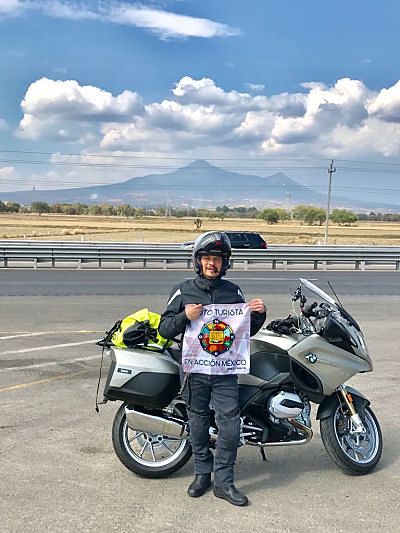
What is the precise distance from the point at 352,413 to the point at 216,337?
4.09 ft

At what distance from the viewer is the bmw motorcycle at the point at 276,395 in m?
4.09

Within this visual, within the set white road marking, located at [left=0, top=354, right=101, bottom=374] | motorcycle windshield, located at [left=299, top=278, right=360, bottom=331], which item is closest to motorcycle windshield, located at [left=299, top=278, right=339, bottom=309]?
motorcycle windshield, located at [left=299, top=278, right=360, bottom=331]

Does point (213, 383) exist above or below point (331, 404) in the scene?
above

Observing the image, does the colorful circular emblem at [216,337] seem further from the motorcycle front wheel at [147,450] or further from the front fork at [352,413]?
the front fork at [352,413]

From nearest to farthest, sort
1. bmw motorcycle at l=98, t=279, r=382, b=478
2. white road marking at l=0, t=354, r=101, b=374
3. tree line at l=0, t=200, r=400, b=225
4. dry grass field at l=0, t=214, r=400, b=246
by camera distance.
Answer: bmw motorcycle at l=98, t=279, r=382, b=478
white road marking at l=0, t=354, r=101, b=374
dry grass field at l=0, t=214, r=400, b=246
tree line at l=0, t=200, r=400, b=225

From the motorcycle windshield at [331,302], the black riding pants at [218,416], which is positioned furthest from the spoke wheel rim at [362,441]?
the black riding pants at [218,416]

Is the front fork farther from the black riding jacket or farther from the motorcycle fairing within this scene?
the black riding jacket

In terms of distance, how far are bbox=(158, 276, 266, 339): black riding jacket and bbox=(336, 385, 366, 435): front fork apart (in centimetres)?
92

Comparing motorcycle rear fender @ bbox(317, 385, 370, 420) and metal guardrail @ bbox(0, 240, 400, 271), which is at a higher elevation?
motorcycle rear fender @ bbox(317, 385, 370, 420)

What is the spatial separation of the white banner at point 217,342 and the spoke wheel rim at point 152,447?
0.71m

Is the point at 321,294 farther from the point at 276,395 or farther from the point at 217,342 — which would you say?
the point at 217,342

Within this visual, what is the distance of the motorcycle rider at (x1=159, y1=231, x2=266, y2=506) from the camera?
12.7 ft

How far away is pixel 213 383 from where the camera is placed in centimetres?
390

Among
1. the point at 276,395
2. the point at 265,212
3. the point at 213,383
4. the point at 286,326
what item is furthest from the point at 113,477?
the point at 265,212
